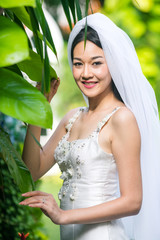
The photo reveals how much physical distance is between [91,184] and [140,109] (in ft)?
1.18

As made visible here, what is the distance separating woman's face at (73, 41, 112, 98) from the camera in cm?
156

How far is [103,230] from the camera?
61.0 inches

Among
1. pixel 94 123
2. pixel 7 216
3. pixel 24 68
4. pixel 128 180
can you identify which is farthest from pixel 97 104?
pixel 7 216

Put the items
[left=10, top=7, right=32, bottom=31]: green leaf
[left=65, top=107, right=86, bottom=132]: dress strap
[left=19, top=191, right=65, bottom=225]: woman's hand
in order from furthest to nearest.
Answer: [left=65, top=107, right=86, bottom=132]: dress strap, [left=19, top=191, right=65, bottom=225]: woman's hand, [left=10, top=7, right=32, bottom=31]: green leaf

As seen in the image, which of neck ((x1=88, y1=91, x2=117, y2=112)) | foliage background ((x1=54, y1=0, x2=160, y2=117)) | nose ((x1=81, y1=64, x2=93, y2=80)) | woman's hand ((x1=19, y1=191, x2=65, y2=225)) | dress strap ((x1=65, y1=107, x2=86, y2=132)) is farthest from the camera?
foliage background ((x1=54, y1=0, x2=160, y2=117))

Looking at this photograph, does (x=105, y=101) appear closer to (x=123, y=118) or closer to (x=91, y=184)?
(x=123, y=118)

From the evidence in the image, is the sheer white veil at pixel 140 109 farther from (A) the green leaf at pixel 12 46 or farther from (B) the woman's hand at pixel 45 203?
(A) the green leaf at pixel 12 46

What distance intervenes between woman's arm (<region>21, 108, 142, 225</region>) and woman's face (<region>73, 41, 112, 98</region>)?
0.56ft

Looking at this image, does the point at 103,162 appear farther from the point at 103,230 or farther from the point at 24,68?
the point at 24,68

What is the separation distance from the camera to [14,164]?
104 centimetres

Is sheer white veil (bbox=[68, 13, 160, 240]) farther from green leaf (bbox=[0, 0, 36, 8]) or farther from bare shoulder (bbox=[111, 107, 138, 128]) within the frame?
green leaf (bbox=[0, 0, 36, 8])

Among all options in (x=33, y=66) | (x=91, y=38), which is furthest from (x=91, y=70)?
(x=33, y=66)

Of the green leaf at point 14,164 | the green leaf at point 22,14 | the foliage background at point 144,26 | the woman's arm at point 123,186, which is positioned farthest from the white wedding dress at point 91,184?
the foliage background at point 144,26

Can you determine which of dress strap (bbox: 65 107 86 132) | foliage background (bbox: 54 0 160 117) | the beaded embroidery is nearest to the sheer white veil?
the beaded embroidery
